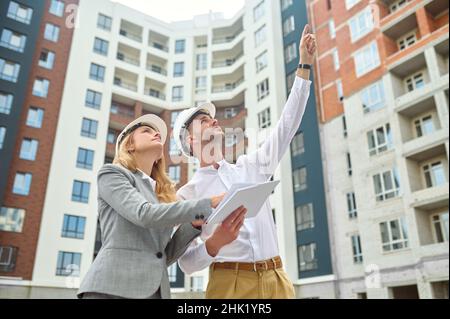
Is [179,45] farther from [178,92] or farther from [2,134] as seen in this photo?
[2,134]

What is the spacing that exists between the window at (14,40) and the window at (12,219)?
3228 millimetres

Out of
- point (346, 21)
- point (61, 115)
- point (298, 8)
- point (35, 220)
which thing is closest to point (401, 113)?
point (346, 21)

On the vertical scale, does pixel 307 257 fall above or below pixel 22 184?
below

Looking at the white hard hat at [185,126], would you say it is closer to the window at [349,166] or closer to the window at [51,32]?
the window at [349,166]

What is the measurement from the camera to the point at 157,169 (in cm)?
106

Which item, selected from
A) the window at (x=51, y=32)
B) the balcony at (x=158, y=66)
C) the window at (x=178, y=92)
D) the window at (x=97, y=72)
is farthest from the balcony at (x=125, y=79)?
the window at (x=51, y=32)

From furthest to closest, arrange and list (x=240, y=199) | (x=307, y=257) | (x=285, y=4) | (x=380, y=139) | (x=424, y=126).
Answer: (x=307, y=257) < (x=380, y=139) < (x=424, y=126) < (x=285, y=4) < (x=240, y=199)

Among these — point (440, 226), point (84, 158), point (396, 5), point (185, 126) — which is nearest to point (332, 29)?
point (396, 5)

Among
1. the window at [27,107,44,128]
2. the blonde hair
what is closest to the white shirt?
the blonde hair

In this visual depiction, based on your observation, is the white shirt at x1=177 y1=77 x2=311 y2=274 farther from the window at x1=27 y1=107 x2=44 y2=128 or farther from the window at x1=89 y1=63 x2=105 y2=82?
the window at x1=27 y1=107 x2=44 y2=128

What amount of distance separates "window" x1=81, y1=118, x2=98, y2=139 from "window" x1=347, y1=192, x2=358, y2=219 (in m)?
5.27

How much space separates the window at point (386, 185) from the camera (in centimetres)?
717

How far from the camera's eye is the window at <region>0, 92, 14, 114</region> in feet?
26.8

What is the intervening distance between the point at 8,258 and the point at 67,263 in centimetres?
123
